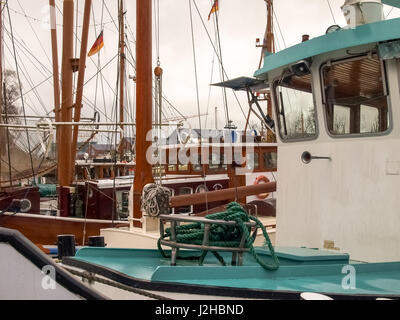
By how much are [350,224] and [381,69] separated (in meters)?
1.62

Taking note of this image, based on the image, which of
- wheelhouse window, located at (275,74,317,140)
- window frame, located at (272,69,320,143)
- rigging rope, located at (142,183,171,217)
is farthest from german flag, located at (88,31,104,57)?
wheelhouse window, located at (275,74,317,140)

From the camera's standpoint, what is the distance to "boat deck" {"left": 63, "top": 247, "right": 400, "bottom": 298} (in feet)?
11.6

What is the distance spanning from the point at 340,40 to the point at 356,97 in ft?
2.11

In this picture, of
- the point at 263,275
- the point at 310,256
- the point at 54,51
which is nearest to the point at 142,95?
the point at 310,256

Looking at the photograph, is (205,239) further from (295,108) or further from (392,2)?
(392,2)

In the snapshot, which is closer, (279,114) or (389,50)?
(389,50)

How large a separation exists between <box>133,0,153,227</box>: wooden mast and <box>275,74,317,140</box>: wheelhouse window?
3.10 metres

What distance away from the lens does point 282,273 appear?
395 centimetres

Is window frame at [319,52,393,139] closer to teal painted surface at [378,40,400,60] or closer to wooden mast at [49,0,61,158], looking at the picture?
teal painted surface at [378,40,400,60]

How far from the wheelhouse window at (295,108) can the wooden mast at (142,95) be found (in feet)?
10.2

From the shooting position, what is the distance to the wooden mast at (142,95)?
806 cm

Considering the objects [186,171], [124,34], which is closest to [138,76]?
[186,171]

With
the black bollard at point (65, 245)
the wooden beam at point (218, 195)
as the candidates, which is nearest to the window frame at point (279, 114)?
the black bollard at point (65, 245)
